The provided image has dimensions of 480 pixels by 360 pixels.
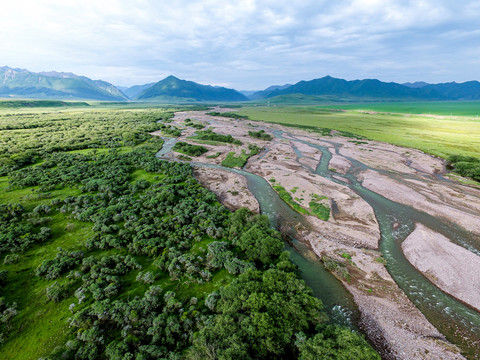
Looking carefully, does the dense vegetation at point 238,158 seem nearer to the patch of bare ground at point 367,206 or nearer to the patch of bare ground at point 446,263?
the patch of bare ground at point 367,206

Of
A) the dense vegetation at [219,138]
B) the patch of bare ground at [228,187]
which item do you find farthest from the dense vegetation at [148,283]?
the dense vegetation at [219,138]

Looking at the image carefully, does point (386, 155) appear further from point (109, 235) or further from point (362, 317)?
point (109, 235)

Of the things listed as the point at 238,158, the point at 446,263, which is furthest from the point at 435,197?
the point at 238,158

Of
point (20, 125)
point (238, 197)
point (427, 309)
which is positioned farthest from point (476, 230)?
point (20, 125)

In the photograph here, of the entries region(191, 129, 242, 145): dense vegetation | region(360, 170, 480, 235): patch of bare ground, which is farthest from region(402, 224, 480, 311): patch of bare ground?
region(191, 129, 242, 145): dense vegetation

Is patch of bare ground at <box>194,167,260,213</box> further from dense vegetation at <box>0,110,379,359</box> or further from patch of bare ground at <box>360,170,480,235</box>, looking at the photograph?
Answer: patch of bare ground at <box>360,170,480,235</box>

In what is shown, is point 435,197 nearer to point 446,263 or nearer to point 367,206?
point 367,206
